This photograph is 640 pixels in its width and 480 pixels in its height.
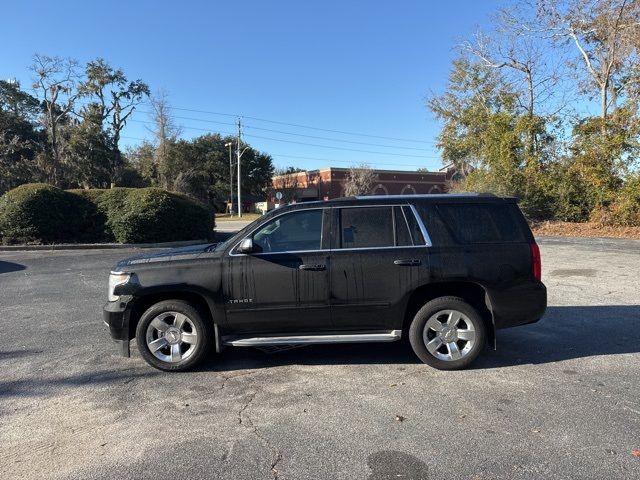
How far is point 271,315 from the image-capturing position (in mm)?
4926

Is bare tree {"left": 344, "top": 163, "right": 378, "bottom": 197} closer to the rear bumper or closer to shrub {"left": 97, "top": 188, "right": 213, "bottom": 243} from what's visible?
shrub {"left": 97, "top": 188, "right": 213, "bottom": 243}

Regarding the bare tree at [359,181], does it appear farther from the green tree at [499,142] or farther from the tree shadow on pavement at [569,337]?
the tree shadow on pavement at [569,337]

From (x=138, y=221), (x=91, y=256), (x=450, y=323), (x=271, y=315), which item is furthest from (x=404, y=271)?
(x=138, y=221)

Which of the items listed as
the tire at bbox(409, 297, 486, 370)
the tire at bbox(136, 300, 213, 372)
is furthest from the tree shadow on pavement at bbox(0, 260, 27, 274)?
the tire at bbox(409, 297, 486, 370)

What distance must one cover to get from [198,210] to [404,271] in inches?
595

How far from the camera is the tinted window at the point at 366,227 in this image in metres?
5.04

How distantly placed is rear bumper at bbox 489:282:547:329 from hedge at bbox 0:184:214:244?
14537mm

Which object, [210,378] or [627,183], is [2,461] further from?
[627,183]

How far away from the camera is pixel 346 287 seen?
16.1 feet

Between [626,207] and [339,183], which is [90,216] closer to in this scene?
[626,207]

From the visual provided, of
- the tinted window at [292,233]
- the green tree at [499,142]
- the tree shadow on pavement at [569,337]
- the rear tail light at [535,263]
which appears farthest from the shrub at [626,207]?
the tinted window at [292,233]

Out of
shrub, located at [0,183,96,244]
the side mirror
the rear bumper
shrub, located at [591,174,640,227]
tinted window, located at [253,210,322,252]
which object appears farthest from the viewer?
shrub, located at [591,174,640,227]

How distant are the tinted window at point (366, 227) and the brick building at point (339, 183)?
66.9 m

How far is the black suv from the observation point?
491 centimetres
